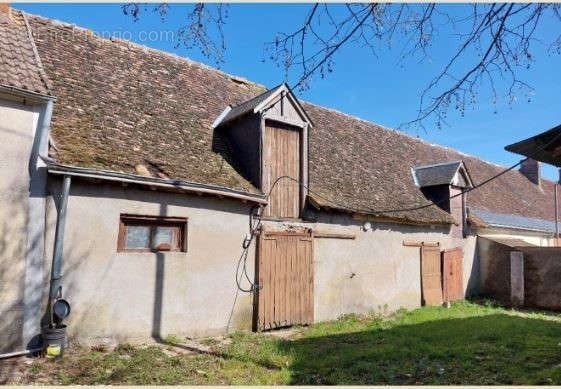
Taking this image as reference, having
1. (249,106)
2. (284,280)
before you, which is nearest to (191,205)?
(284,280)

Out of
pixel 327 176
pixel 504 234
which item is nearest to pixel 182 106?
pixel 327 176

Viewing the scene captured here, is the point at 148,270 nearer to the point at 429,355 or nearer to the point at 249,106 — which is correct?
the point at 249,106

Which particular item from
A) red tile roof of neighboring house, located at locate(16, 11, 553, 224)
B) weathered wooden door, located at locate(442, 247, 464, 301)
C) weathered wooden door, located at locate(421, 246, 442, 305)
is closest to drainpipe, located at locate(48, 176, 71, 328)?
red tile roof of neighboring house, located at locate(16, 11, 553, 224)

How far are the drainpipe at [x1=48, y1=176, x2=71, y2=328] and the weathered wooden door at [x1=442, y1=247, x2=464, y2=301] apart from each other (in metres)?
12.4

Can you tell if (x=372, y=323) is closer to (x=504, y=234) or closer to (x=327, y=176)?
(x=327, y=176)

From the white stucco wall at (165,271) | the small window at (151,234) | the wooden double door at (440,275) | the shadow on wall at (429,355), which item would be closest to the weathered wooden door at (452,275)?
the wooden double door at (440,275)

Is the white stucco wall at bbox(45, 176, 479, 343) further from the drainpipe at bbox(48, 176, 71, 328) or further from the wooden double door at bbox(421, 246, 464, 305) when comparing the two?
the wooden double door at bbox(421, 246, 464, 305)

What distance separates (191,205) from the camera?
28.3ft

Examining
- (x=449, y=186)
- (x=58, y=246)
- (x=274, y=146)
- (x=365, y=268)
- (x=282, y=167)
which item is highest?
(x=274, y=146)

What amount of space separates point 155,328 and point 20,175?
3.53 meters

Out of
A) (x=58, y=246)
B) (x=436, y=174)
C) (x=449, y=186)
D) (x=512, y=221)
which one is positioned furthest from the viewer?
(x=512, y=221)

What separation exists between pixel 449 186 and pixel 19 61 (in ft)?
45.3

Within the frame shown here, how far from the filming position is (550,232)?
20859mm

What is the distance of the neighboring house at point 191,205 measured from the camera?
23.7 ft
